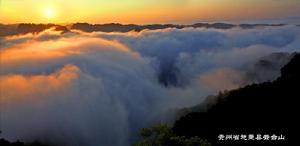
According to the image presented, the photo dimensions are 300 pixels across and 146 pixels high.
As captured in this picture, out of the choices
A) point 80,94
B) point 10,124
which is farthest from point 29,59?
point 80,94

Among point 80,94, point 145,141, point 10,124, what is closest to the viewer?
point 145,141

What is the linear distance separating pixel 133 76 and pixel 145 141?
106 m

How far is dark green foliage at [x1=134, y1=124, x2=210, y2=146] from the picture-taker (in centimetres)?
1625

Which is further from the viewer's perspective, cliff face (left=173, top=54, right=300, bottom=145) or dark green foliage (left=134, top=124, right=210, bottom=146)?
cliff face (left=173, top=54, right=300, bottom=145)

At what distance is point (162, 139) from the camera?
16469mm

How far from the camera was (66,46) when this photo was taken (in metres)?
112

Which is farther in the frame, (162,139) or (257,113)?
(257,113)

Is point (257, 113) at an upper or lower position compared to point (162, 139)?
lower

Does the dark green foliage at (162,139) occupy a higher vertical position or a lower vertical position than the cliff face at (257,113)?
higher

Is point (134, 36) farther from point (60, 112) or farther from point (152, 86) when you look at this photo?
point (60, 112)

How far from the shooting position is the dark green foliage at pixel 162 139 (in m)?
16.2

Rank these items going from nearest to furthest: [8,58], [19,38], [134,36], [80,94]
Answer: [19,38], [8,58], [80,94], [134,36]

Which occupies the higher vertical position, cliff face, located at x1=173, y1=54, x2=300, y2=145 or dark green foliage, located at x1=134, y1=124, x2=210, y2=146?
dark green foliage, located at x1=134, y1=124, x2=210, y2=146

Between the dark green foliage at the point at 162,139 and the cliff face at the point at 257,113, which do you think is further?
the cliff face at the point at 257,113
